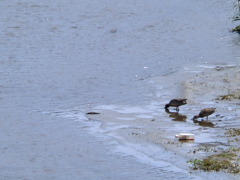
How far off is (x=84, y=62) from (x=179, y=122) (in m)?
9.91

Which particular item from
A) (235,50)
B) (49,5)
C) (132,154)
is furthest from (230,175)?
(49,5)

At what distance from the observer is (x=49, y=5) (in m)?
41.4

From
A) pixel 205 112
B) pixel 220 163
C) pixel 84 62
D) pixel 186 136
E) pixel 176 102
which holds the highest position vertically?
pixel 84 62

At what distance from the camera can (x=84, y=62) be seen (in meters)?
25.1

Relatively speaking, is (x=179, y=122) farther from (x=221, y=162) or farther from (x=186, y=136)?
(x=221, y=162)

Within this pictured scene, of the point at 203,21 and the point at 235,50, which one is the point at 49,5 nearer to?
the point at 203,21

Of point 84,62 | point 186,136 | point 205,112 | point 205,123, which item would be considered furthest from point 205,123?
point 84,62

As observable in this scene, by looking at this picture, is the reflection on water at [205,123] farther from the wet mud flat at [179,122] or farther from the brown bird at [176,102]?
the brown bird at [176,102]

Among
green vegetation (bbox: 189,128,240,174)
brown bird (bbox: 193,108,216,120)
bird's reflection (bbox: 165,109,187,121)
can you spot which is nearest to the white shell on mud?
green vegetation (bbox: 189,128,240,174)

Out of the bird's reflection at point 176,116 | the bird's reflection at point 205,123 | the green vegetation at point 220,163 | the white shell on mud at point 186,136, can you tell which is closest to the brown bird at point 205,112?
the bird's reflection at point 205,123

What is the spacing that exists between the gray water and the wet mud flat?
1.36 feet

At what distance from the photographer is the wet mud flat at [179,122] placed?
509 inches

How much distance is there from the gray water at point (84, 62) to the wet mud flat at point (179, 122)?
1.36 ft

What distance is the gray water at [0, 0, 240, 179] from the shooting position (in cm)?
1312
